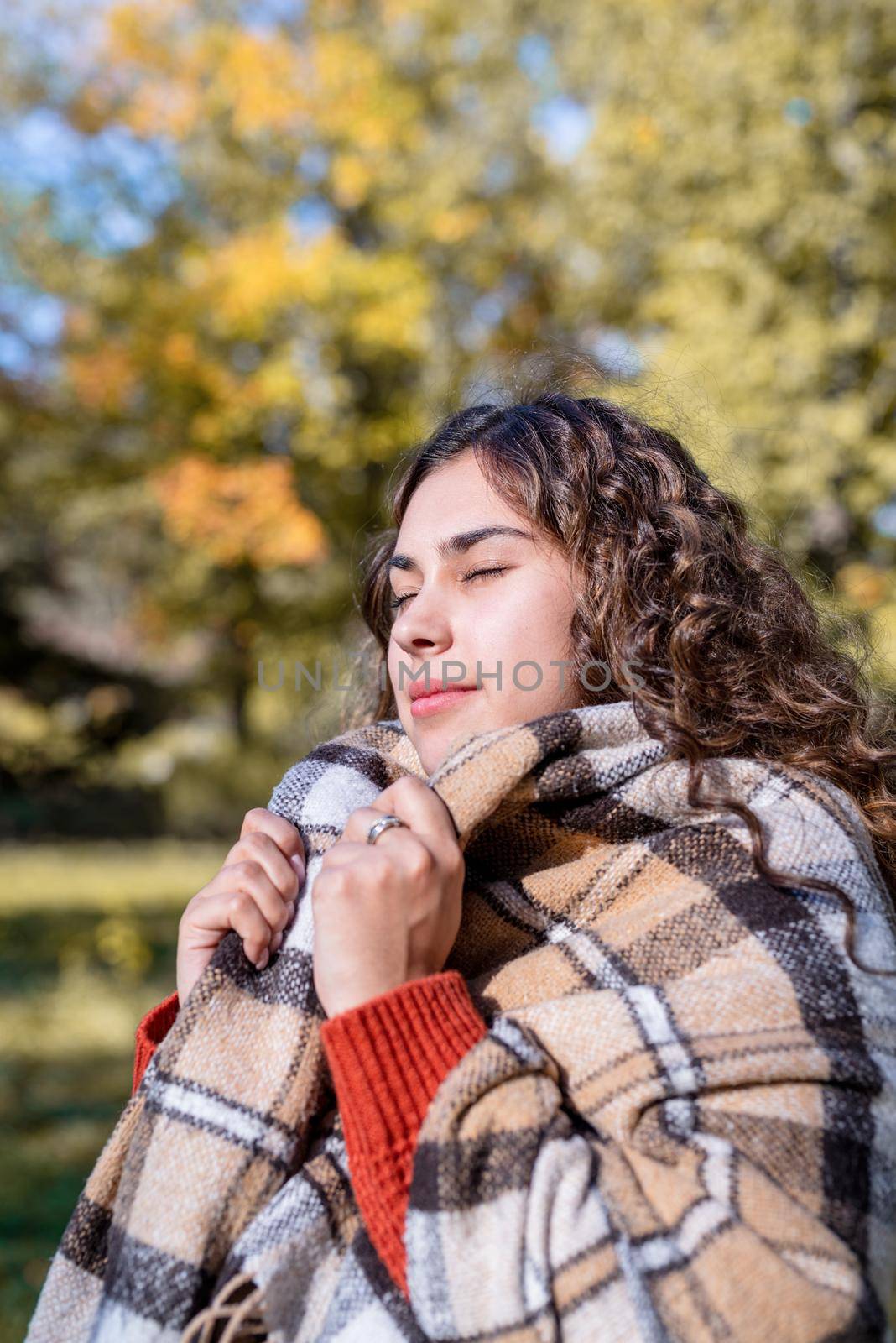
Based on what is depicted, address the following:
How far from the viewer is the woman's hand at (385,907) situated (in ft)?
4.26

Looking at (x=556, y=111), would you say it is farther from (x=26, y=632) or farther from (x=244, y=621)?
(x=26, y=632)

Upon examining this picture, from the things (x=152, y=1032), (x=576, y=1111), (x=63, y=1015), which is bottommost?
(x=576, y=1111)

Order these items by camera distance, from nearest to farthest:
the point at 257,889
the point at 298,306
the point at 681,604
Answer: the point at 257,889, the point at 681,604, the point at 298,306

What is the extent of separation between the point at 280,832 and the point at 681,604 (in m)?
0.71

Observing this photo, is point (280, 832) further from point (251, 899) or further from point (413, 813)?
point (413, 813)

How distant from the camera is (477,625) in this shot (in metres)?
1.63

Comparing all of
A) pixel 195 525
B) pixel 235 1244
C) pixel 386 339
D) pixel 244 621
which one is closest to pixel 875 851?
pixel 235 1244

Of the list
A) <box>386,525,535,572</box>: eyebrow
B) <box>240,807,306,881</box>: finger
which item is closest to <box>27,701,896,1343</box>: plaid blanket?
<box>240,807,306,881</box>: finger

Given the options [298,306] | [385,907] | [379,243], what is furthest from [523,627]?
[379,243]

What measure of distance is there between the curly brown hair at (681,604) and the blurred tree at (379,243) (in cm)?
538

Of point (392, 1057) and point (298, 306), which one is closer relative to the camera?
point (392, 1057)

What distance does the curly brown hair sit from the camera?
1676 mm

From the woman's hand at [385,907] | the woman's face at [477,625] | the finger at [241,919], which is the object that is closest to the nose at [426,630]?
the woman's face at [477,625]

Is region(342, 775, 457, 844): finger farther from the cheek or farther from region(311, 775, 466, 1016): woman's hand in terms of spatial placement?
the cheek
